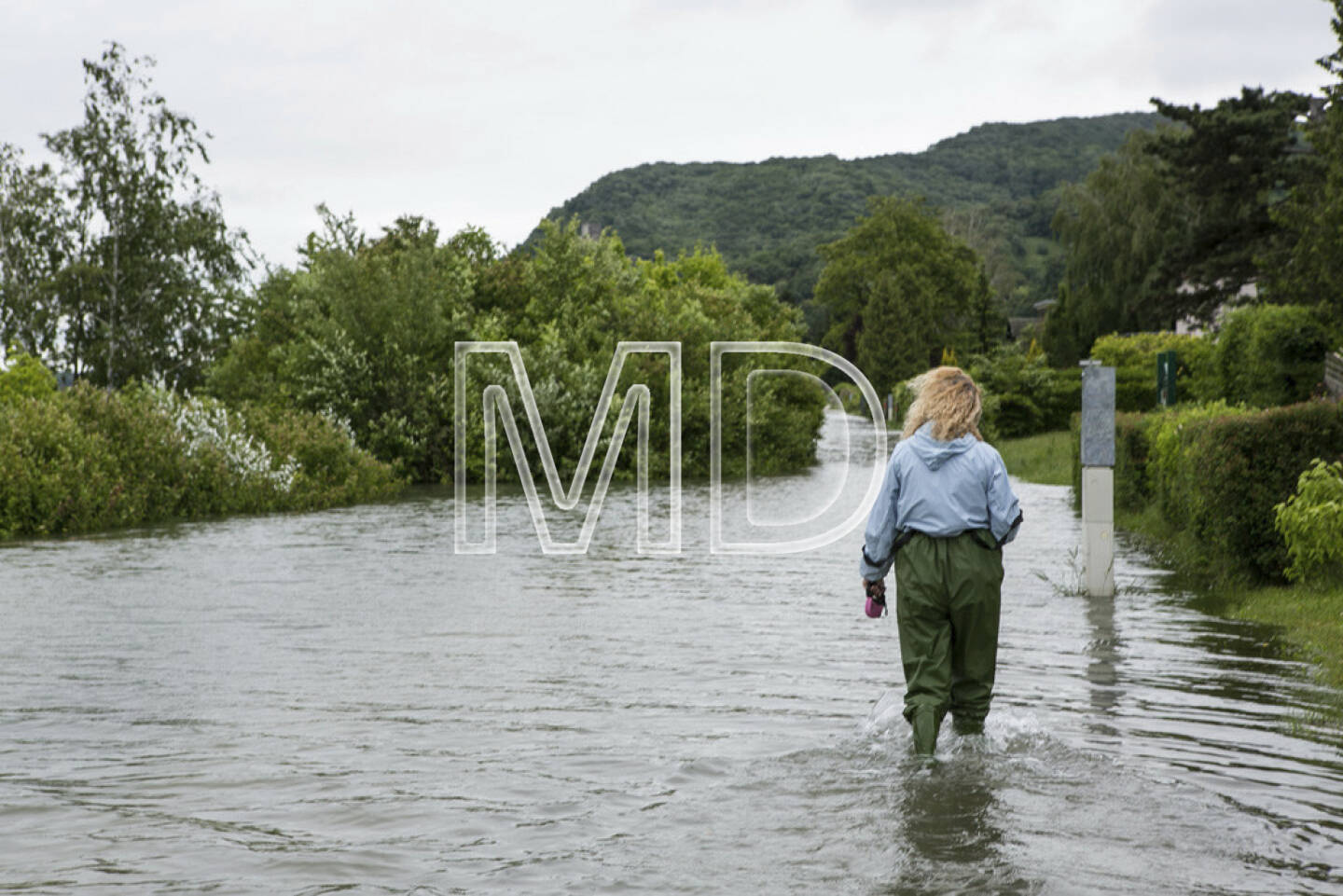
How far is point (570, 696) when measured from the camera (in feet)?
28.4

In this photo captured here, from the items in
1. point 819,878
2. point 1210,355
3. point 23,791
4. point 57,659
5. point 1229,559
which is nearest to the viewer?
point 819,878

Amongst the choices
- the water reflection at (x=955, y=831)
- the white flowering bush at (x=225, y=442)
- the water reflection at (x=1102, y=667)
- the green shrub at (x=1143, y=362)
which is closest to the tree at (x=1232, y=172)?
the green shrub at (x=1143, y=362)

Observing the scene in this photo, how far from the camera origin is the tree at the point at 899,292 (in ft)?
279

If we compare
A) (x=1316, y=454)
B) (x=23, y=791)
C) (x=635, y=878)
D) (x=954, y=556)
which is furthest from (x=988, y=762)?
(x=1316, y=454)

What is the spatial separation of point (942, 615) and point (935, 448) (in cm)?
78

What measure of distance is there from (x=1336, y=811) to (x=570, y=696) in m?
4.33

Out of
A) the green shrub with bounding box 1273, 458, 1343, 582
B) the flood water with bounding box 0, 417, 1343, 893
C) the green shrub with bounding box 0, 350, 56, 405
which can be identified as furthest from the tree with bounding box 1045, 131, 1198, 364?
the flood water with bounding box 0, 417, 1343, 893

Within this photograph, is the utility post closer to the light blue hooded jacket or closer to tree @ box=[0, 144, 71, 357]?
the light blue hooded jacket

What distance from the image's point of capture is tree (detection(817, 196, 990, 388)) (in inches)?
3351

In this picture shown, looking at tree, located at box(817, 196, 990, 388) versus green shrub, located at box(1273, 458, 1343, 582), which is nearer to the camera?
green shrub, located at box(1273, 458, 1343, 582)

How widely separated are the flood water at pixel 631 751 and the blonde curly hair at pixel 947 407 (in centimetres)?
152

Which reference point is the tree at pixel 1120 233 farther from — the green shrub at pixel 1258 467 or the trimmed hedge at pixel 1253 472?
the green shrub at pixel 1258 467

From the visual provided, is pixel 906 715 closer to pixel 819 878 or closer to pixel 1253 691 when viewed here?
pixel 819 878

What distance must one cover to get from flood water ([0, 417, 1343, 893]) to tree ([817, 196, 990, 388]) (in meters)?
72.4
